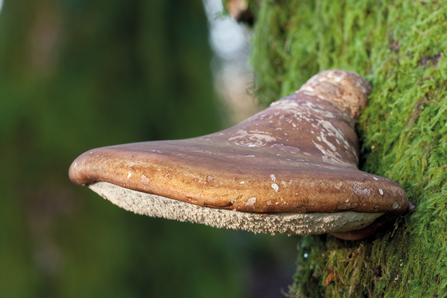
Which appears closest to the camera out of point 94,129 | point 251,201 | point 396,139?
point 251,201

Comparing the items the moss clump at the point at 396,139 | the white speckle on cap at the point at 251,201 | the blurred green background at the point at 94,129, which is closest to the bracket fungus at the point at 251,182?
the white speckle on cap at the point at 251,201

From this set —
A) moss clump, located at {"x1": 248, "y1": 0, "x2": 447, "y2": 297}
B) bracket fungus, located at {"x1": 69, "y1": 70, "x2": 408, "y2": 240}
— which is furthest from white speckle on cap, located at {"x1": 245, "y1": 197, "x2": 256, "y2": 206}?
moss clump, located at {"x1": 248, "y1": 0, "x2": 447, "y2": 297}

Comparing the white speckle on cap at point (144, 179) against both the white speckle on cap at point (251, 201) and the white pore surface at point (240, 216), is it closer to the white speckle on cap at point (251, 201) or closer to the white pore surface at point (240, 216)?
the white pore surface at point (240, 216)

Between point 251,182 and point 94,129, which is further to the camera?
point 94,129

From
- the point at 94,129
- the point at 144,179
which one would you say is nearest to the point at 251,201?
the point at 144,179

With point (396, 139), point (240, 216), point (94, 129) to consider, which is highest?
point (396, 139)

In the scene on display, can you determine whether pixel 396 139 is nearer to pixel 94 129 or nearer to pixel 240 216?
pixel 240 216

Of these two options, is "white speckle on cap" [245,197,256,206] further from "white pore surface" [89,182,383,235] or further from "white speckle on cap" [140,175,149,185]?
"white speckle on cap" [140,175,149,185]
